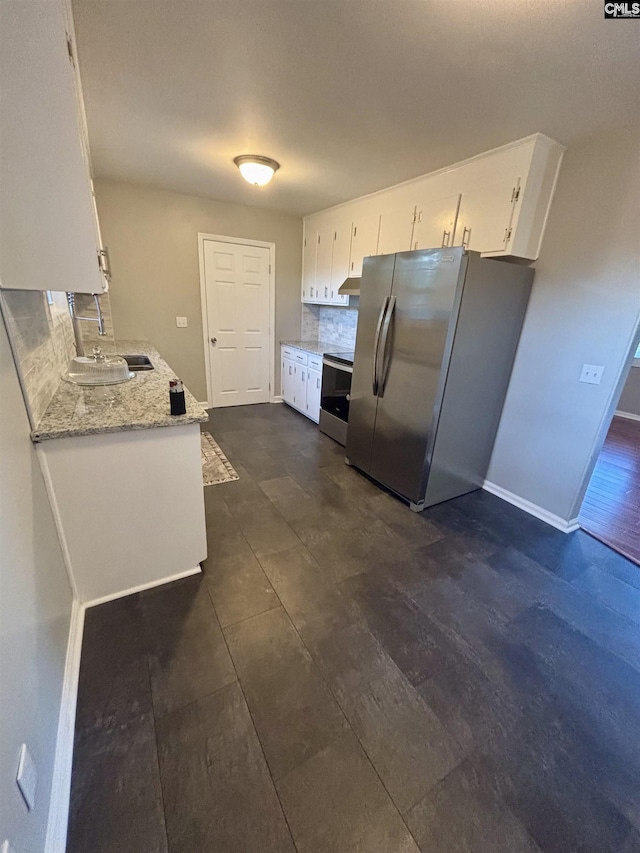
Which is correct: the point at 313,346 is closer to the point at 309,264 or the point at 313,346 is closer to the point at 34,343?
the point at 309,264

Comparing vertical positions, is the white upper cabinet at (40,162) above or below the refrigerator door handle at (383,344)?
above

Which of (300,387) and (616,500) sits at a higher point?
(300,387)

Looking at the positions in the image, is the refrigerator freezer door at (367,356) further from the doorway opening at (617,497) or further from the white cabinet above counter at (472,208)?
the doorway opening at (617,497)

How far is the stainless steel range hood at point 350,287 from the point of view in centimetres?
350

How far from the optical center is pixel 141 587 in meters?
1.78

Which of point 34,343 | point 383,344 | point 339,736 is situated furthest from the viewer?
point 383,344

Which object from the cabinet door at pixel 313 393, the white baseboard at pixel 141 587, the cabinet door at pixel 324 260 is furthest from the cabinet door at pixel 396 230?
the white baseboard at pixel 141 587

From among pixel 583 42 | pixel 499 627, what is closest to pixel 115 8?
pixel 583 42

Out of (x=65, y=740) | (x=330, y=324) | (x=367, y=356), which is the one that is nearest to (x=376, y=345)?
(x=367, y=356)

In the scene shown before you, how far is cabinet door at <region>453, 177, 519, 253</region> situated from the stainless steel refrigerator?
0.24 metres

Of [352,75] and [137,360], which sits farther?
[137,360]

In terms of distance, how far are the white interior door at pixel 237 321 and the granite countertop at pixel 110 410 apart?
91.4 inches

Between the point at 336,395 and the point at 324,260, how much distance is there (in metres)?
1.74

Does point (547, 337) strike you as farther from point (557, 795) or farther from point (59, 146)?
point (59, 146)
